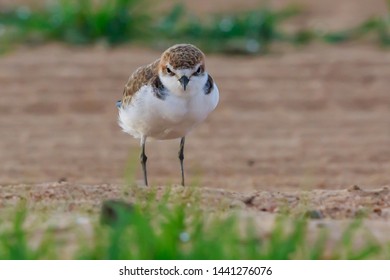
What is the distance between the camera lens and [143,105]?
8.51m

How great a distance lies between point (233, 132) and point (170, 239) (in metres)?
6.40

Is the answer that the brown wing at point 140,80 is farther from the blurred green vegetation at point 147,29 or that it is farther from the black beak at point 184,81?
the blurred green vegetation at point 147,29

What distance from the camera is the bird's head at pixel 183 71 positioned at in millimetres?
8281

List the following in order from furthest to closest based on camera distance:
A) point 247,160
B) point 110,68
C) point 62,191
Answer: point 110,68 < point 247,160 < point 62,191

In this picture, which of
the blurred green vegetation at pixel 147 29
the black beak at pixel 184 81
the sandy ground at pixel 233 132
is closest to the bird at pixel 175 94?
the black beak at pixel 184 81

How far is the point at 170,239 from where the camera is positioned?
Result: 6094mm

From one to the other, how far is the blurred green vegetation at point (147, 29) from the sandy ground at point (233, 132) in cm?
33

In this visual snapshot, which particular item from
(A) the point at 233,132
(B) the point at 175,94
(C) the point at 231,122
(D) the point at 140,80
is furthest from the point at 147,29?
(B) the point at 175,94

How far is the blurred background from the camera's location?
36.3 feet

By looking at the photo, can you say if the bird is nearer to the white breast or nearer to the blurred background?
the white breast

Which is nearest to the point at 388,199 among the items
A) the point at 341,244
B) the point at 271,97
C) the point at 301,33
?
the point at 341,244

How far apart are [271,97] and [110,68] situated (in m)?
1.90

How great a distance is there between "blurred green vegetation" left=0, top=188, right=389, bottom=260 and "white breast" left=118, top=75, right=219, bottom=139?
1.70 meters

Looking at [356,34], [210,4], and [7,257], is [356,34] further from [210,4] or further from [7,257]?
[7,257]
